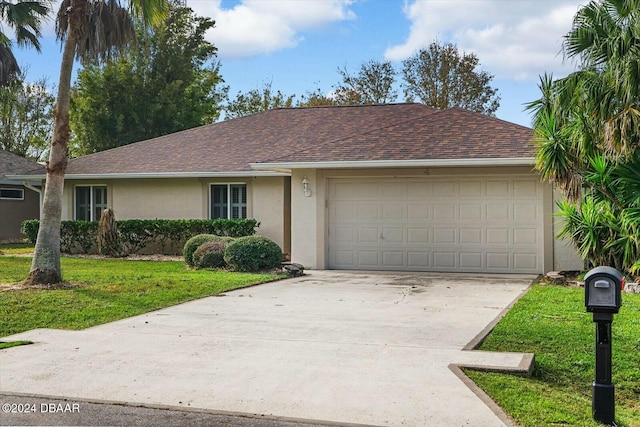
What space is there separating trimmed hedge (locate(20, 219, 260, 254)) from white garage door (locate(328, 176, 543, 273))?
3.45 m

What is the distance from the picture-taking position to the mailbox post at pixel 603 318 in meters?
5.23

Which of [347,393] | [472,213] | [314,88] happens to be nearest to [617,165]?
[472,213]

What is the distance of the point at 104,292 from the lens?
12078mm

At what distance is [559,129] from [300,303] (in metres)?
6.67

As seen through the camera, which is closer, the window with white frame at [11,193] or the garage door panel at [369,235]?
the garage door panel at [369,235]

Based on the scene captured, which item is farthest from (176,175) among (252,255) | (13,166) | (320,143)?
(13,166)

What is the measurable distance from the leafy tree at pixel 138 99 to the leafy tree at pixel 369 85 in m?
9.08

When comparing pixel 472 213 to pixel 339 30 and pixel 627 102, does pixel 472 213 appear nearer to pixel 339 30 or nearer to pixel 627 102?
pixel 627 102

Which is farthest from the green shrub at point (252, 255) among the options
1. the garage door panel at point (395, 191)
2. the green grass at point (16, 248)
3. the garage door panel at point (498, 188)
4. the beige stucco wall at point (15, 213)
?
the beige stucco wall at point (15, 213)

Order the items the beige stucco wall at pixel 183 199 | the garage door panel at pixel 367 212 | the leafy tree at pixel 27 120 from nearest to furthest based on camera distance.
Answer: the garage door panel at pixel 367 212 → the beige stucco wall at pixel 183 199 → the leafy tree at pixel 27 120

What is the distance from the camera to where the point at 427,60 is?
43.5 meters

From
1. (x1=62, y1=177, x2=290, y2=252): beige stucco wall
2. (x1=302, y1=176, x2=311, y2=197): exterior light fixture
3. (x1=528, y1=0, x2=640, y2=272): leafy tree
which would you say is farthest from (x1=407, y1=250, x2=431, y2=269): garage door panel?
(x1=62, y1=177, x2=290, y2=252): beige stucco wall

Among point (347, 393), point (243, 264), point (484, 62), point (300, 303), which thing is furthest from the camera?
point (484, 62)

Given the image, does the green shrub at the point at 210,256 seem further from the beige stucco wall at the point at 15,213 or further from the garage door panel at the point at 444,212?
the beige stucco wall at the point at 15,213
